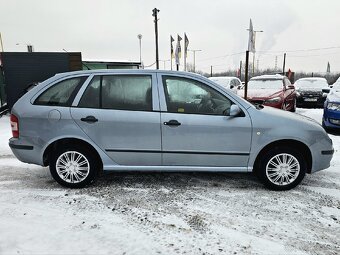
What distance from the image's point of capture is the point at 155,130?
12.6ft

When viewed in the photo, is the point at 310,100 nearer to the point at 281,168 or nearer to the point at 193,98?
the point at 281,168

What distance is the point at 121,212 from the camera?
338 cm

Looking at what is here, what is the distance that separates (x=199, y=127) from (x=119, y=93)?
3.92ft

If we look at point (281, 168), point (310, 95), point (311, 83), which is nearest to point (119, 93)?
point (281, 168)

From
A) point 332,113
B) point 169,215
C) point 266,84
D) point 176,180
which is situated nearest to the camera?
point 169,215

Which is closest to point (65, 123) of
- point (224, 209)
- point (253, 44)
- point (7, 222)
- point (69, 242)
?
point (7, 222)

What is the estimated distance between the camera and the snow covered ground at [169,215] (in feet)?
8.95

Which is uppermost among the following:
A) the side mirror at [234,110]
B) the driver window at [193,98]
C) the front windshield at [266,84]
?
the front windshield at [266,84]

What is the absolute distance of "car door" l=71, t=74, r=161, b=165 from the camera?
3.84 m

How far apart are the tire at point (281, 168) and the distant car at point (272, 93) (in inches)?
222

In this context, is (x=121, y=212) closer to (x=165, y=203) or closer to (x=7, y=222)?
(x=165, y=203)

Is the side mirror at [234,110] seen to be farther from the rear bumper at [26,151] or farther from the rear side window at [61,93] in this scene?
the rear bumper at [26,151]

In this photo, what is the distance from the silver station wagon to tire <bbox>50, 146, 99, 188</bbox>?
1 centimetres

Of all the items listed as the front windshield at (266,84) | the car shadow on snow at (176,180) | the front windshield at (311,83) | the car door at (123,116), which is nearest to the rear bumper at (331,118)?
the front windshield at (266,84)
